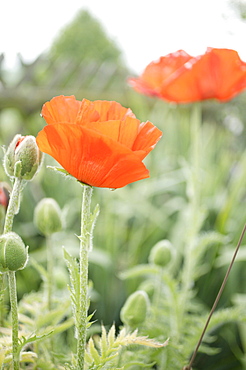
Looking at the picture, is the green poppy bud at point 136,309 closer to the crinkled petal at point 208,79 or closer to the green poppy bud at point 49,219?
the green poppy bud at point 49,219

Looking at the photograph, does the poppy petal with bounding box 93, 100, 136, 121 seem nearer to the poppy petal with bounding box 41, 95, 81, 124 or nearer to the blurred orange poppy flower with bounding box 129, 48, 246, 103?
the poppy petal with bounding box 41, 95, 81, 124

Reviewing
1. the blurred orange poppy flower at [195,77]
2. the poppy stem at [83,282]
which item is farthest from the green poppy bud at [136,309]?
the blurred orange poppy flower at [195,77]

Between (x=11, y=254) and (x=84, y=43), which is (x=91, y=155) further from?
(x=84, y=43)

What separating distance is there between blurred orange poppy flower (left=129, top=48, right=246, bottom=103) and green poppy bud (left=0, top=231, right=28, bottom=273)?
0.41 metres

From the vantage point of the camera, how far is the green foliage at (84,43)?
809cm

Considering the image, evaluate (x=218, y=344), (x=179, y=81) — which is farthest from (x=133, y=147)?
(x=218, y=344)

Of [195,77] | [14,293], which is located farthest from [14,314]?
[195,77]

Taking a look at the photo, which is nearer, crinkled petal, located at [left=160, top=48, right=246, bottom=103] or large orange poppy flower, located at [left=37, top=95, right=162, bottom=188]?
large orange poppy flower, located at [left=37, top=95, right=162, bottom=188]

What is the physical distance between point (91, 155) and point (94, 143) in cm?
1

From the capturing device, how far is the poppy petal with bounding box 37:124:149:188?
0.35 metres

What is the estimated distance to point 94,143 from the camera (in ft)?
1.15

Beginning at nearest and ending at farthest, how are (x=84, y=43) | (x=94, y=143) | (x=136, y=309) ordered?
(x=94, y=143) < (x=136, y=309) < (x=84, y=43)

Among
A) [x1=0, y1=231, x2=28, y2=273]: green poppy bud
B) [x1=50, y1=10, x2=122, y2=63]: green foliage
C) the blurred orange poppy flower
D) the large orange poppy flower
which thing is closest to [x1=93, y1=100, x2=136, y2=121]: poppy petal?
the large orange poppy flower

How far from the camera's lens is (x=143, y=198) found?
1336 millimetres
